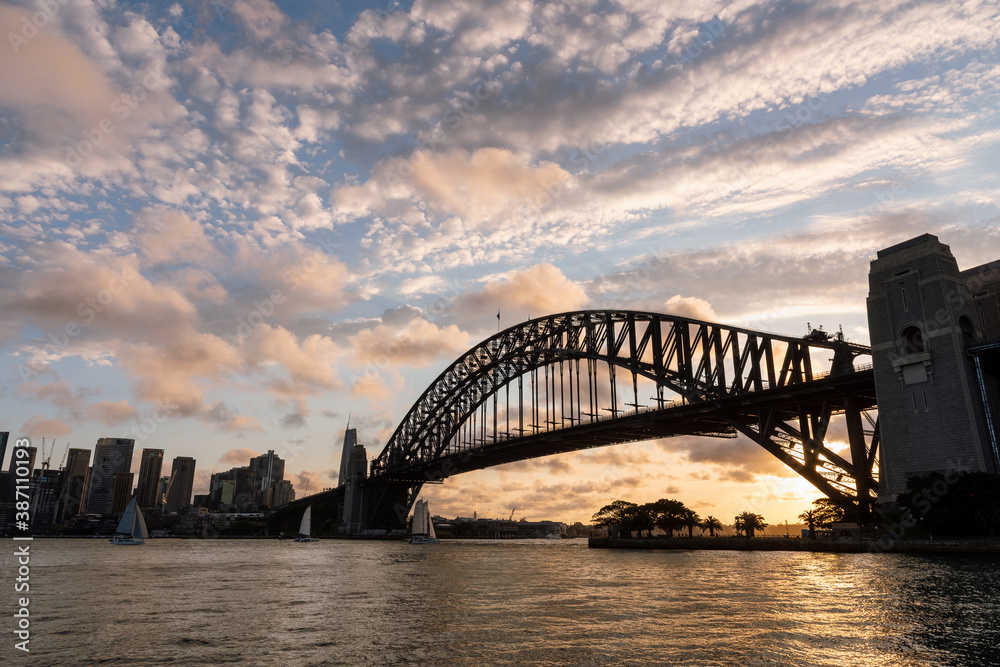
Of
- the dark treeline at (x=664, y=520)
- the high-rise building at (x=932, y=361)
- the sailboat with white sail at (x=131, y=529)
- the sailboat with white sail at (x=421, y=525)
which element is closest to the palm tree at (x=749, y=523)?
the dark treeline at (x=664, y=520)

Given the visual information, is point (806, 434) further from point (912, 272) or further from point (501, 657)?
point (501, 657)

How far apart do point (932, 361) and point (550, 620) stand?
3756cm

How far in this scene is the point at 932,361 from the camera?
44.8 metres

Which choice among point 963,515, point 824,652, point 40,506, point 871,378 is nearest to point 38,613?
point 824,652

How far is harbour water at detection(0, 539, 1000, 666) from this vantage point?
1523cm

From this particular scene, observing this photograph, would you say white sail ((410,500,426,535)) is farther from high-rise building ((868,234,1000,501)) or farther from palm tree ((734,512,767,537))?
high-rise building ((868,234,1000,501))

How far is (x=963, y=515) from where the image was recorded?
39156 millimetres

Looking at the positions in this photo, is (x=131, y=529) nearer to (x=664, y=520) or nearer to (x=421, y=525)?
(x=421, y=525)

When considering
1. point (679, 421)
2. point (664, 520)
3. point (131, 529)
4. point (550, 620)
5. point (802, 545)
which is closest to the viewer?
point (550, 620)

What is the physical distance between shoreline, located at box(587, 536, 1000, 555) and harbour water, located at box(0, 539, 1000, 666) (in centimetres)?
398

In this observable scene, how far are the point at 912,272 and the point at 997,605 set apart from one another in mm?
34058

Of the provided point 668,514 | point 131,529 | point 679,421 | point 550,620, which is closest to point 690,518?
point 668,514

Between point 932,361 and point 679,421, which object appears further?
point 679,421

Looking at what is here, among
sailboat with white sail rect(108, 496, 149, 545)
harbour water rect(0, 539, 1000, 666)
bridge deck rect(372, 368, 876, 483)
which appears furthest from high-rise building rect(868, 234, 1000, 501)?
sailboat with white sail rect(108, 496, 149, 545)
